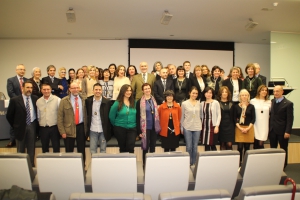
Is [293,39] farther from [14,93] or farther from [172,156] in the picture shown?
[14,93]

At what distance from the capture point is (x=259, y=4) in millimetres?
5074

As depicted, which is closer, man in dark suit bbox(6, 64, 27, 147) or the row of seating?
the row of seating

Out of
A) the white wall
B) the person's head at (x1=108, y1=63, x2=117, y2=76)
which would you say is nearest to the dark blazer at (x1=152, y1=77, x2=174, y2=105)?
the person's head at (x1=108, y1=63, x2=117, y2=76)

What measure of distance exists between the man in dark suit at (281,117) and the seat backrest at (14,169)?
3974 millimetres

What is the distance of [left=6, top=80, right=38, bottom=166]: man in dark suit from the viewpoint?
13.1ft

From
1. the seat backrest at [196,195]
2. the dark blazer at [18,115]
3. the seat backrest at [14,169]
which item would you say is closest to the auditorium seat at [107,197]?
the seat backrest at [196,195]

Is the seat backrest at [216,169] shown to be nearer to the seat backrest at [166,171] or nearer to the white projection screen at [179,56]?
the seat backrest at [166,171]

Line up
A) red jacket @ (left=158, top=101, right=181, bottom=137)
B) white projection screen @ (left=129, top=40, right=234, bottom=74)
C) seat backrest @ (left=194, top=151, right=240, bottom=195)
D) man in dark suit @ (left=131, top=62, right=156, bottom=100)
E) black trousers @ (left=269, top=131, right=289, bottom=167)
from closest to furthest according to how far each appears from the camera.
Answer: seat backrest @ (left=194, top=151, right=240, bottom=195) → red jacket @ (left=158, top=101, right=181, bottom=137) → black trousers @ (left=269, top=131, right=289, bottom=167) → man in dark suit @ (left=131, top=62, right=156, bottom=100) → white projection screen @ (left=129, top=40, right=234, bottom=74)

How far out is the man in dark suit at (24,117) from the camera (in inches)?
157

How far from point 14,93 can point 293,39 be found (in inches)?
301

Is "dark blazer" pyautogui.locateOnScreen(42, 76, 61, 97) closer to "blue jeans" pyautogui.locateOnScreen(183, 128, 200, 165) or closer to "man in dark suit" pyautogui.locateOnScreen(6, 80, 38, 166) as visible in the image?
"man in dark suit" pyautogui.locateOnScreen(6, 80, 38, 166)

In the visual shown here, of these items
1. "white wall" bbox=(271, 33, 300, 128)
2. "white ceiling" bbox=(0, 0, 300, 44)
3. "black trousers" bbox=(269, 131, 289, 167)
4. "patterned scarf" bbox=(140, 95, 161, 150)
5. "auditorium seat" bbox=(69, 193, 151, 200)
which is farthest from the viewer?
"white wall" bbox=(271, 33, 300, 128)

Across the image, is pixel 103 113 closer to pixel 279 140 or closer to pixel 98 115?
pixel 98 115

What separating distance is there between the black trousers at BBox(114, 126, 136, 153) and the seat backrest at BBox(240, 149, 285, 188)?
1.79 meters
